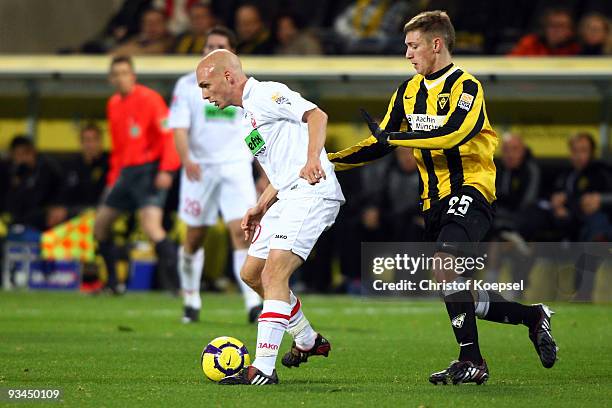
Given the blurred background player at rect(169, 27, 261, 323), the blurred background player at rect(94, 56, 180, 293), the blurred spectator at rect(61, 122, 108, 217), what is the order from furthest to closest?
the blurred spectator at rect(61, 122, 108, 217) → the blurred background player at rect(94, 56, 180, 293) → the blurred background player at rect(169, 27, 261, 323)

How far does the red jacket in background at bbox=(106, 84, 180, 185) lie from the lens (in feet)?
47.2

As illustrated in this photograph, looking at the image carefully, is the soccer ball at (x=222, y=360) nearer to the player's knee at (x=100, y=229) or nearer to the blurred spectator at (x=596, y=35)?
the player's knee at (x=100, y=229)

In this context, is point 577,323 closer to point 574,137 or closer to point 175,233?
point 574,137

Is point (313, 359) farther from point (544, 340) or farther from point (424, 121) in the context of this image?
point (424, 121)

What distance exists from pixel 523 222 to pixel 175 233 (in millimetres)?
4423

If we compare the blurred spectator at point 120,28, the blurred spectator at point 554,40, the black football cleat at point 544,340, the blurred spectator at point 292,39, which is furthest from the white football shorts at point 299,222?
the blurred spectator at point 120,28

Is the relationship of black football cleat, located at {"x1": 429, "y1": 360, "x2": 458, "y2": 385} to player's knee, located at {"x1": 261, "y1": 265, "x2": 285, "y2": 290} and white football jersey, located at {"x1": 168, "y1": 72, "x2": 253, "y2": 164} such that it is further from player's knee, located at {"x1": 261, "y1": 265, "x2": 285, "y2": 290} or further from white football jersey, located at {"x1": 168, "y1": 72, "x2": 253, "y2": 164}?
white football jersey, located at {"x1": 168, "y1": 72, "x2": 253, "y2": 164}

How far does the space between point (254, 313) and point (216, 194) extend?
4.05 ft

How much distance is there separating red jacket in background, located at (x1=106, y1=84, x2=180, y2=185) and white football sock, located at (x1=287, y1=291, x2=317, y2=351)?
21.2 ft

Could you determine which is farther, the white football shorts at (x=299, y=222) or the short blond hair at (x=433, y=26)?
the short blond hair at (x=433, y=26)

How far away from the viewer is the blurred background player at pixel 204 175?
12.0 meters

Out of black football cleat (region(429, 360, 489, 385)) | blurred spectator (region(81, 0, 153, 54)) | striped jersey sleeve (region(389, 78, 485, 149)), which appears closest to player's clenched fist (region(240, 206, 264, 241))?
striped jersey sleeve (region(389, 78, 485, 149))

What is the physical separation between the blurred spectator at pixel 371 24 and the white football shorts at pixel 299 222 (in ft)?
33.1

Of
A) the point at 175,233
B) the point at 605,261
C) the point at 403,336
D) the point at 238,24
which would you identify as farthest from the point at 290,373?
the point at 238,24
